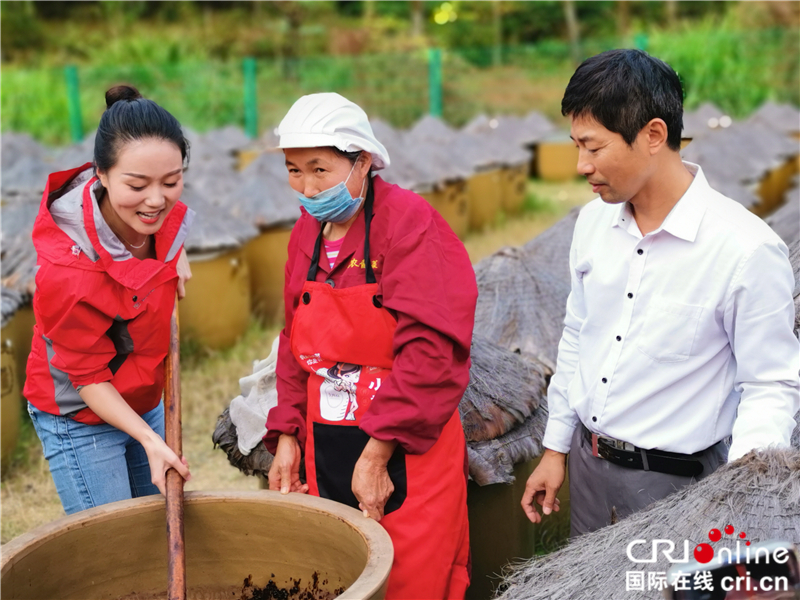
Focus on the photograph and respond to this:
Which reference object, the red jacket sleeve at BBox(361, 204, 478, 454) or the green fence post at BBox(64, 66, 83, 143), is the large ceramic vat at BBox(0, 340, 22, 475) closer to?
the red jacket sleeve at BBox(361, 204, 478, 454)

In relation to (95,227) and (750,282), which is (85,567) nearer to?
(95,227)

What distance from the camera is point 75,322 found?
2.12m

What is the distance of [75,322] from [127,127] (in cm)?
47

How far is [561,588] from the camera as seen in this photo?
178 cm

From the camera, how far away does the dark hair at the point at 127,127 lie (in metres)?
2.05

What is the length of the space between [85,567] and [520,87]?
691 inches

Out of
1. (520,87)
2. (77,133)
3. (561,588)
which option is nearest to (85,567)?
(561,588)

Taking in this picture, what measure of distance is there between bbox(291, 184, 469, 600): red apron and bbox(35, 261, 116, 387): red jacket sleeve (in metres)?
0.46

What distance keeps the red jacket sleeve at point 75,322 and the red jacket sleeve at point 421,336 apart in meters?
0.68

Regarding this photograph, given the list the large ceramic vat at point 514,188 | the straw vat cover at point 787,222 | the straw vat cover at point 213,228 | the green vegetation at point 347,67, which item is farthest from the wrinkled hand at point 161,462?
the green vegetation at point 347,67

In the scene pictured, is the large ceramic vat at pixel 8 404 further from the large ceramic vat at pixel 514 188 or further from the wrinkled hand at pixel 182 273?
the large ceramic vat at pixel 514 188

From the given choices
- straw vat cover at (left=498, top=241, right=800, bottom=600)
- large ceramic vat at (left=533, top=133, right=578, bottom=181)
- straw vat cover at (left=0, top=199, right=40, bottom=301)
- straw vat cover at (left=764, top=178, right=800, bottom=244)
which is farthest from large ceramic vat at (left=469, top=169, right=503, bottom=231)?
straw vat cover at (left=498, top=241, right=800, bottom=600)

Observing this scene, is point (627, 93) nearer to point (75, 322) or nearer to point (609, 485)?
point (609, 485)

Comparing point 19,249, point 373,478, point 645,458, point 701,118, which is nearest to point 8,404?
point 19,249
